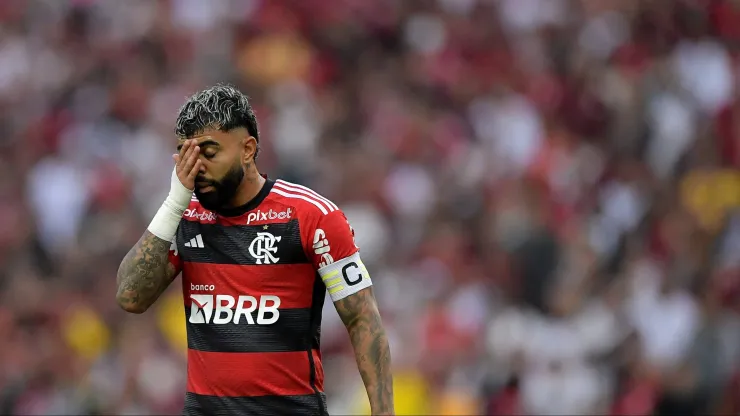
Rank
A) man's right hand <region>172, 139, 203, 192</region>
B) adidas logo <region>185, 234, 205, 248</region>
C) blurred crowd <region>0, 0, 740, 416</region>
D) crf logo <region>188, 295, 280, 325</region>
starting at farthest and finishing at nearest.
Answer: blurred crowd <region>0, 0, 740, 416</region>
adidas logo <region>185, 234, 205, 248</region>
crf logo <region>188, 295, 280, 325</region>
man's right hand <region>172, 139, 203, 192</region>

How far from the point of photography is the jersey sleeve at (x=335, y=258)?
5.25 meters

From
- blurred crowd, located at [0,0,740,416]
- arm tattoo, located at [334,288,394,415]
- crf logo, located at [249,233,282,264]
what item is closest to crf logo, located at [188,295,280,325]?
crf logo, located at [249,233,282,264]

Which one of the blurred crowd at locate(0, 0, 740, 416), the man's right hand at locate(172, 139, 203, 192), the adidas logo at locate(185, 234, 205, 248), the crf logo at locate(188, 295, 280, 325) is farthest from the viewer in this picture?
the blurred crowd at locate(0, 0, 740, 416)

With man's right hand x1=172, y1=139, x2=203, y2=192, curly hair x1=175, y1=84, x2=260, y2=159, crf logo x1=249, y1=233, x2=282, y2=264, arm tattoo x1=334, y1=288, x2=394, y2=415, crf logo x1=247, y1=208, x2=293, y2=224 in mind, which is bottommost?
arm tattoo x1=334, y1=288, x2=394, y2=415

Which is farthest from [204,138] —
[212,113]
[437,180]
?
[437,180]

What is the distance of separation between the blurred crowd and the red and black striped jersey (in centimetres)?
480

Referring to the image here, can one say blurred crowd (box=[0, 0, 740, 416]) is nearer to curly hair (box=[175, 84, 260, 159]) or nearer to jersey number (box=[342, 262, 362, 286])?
jersey number (box=[342, 262, 362, 286])

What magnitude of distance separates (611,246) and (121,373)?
4276mm

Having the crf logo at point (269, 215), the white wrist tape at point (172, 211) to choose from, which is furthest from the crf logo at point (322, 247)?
the white wrist tape at point (172, 211)

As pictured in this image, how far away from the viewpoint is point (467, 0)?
14.4 metres

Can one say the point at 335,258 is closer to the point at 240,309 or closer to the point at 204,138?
the point at 240,309

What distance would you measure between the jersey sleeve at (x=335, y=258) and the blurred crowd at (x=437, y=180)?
4901 mm

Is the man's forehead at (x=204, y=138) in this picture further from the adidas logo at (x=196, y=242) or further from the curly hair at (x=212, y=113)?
the adidas logo at (x=196, y=242)

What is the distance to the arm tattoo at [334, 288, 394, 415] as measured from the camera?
5.26 m
